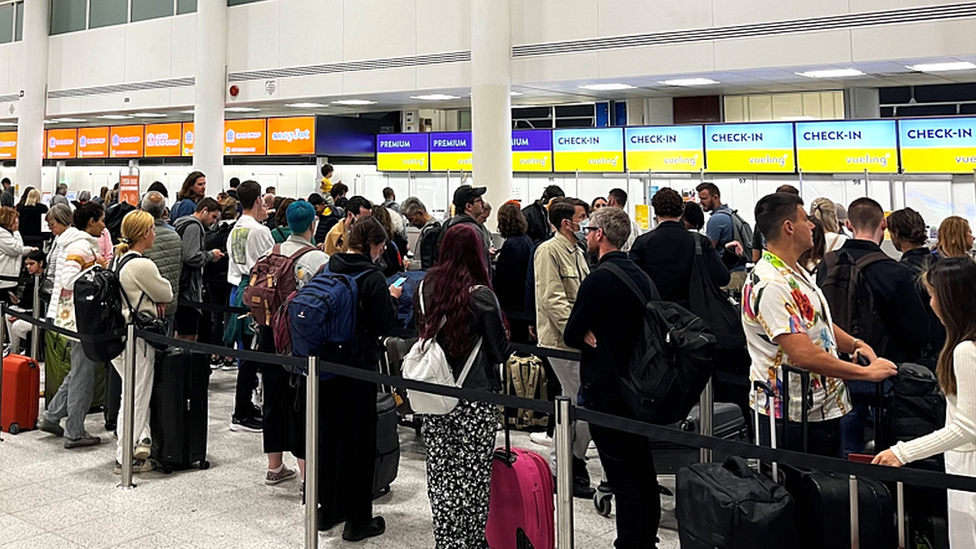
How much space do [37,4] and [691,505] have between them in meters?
19.5

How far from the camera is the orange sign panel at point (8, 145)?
20.5 m

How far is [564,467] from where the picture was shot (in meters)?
3.24

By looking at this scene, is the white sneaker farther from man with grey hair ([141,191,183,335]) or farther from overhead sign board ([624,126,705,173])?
overhead sign board ([624,126,705,173])

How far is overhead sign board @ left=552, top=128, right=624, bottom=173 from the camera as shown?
11656 mm

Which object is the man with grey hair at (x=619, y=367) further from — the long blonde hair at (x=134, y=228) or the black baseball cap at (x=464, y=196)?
the long blonde hair at (x=134, y=228)

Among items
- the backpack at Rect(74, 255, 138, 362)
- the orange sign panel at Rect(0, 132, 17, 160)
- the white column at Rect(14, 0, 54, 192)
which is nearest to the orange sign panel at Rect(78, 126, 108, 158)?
the white column at Rect(14, 0, 54, 192)

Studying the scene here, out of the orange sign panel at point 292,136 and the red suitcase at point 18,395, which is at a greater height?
the orange sign panel at point 292,136

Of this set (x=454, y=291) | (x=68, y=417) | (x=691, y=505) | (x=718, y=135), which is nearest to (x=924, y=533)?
(x=691, y=505)

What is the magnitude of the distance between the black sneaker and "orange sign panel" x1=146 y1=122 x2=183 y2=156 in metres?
11.6

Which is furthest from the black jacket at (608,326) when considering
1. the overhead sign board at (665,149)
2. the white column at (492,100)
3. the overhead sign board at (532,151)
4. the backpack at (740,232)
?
the overhead sign board at (532,151)

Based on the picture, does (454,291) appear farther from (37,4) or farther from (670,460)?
(37,4)

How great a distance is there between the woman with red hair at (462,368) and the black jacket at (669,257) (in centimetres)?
200

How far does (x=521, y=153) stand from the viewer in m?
12.6

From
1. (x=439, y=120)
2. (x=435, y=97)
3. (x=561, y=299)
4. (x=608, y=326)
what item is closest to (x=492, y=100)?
(x=435, y=97)
